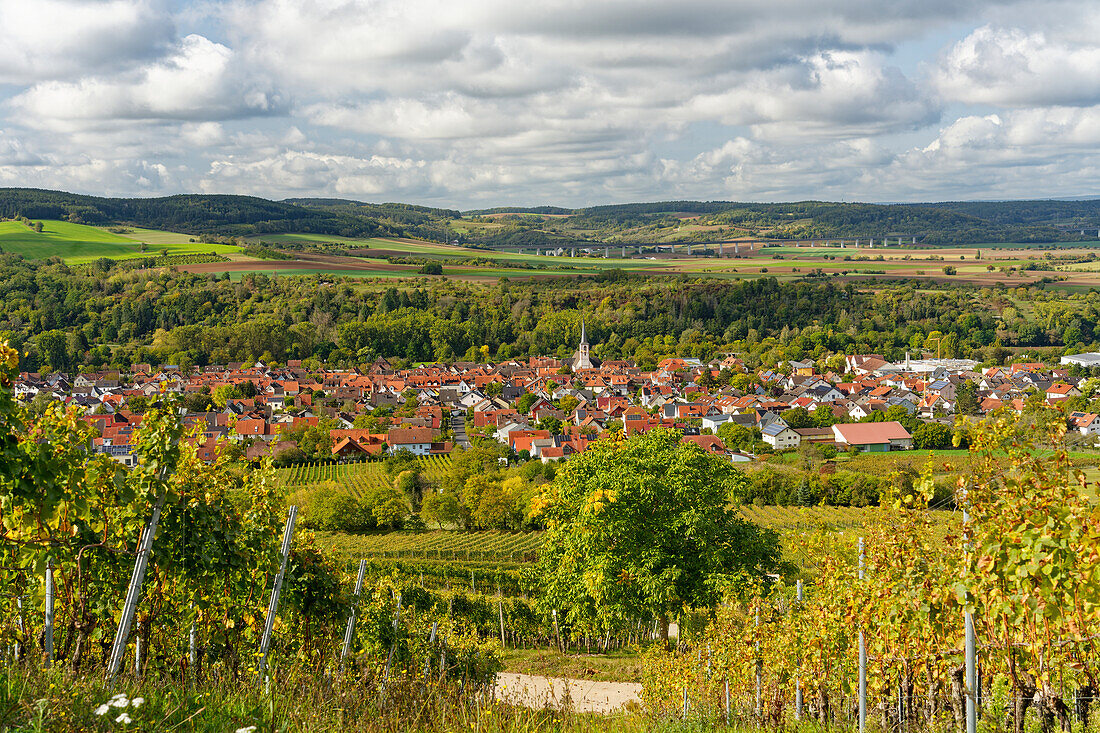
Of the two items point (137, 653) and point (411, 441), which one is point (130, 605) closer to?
point (137, 653)

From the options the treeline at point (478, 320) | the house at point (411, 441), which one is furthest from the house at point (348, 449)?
the treeline at point (478, 320)

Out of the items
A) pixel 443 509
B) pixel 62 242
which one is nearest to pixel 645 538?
pixel 443 509

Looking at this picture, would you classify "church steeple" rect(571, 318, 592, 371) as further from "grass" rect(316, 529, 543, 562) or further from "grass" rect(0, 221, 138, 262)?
"grass" rect(0, 221, 138, 262)

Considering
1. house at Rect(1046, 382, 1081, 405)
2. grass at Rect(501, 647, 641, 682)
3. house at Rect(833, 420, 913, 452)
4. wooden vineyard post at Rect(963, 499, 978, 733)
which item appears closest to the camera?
wooden vineyard post at Rect(963, 499, 978, 733)

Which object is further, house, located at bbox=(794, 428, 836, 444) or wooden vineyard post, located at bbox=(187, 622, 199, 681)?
→ house, located at bbox=(794, 428, 836, 444)

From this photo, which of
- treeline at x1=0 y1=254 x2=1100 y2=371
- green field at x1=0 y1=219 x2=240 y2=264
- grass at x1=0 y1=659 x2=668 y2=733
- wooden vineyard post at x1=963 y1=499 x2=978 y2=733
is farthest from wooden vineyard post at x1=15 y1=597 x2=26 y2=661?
green field at x1=0 y1=219 x2=240 y2=264
